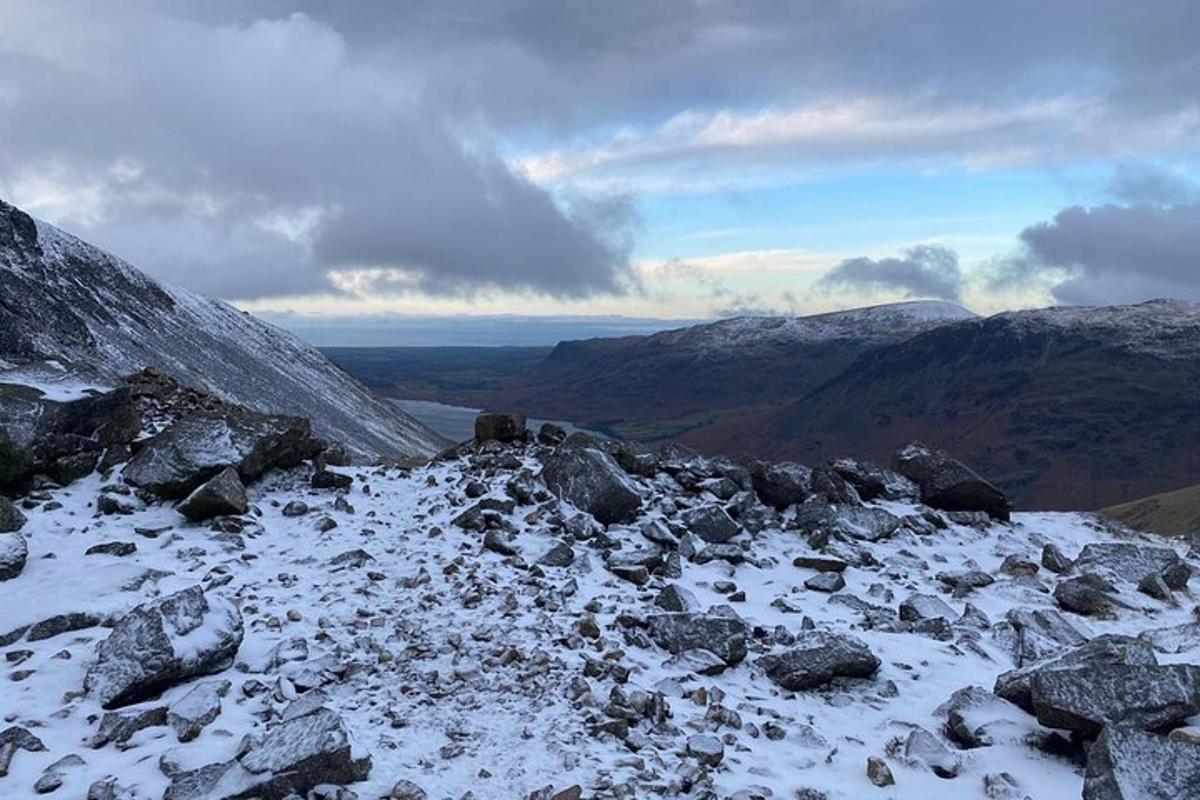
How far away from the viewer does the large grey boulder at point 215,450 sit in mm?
17828

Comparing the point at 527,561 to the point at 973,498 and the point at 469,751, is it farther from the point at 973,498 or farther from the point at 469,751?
the point at 973,498

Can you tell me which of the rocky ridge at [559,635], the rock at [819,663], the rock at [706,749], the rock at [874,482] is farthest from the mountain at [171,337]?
the rock at [706,749]

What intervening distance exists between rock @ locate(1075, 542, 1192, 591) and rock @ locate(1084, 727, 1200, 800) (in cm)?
1155

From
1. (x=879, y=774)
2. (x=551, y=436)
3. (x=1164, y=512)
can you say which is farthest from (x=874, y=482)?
(x=1164, y=512)

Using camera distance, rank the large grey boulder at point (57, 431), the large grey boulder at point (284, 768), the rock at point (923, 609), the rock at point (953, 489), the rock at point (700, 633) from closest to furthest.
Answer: the large grey boulder at point (284, 768)
the rock at point (700, 633)
the rock at point (923, 609)
the large grey boulder at point (57, 431)
the rock at point (953, 489)

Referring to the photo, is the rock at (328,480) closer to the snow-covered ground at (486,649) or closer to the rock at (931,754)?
the snow-covered ground at (486,649)

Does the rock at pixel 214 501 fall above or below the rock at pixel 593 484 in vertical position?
above

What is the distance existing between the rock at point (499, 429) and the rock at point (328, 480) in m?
4.66

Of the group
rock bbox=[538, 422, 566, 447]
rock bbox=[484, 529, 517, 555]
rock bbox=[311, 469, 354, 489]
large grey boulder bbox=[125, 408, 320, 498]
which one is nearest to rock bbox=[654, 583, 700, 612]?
rock bbox=[484, 529, 517, 555]

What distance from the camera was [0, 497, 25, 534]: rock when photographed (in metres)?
15.4

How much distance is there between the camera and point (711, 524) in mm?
18922

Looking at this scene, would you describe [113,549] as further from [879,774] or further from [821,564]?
[821,564]

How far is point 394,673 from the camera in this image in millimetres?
11836

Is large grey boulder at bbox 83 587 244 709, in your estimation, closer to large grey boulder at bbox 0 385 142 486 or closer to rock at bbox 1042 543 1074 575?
large grey boulder at bbox 0 385 142 486
